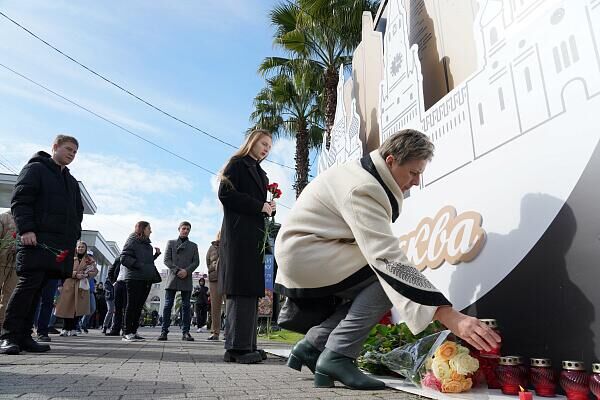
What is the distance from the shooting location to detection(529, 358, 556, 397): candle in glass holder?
1.88 metres

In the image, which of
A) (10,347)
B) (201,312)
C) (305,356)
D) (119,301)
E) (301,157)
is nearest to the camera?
(305,356)

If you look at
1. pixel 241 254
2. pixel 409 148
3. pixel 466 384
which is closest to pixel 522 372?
pixel 466 384

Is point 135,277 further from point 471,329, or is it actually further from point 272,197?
point 471,329

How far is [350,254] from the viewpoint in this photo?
7.21 ft

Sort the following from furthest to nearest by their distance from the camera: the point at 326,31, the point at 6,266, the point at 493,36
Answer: the point at 326,31
the point at 6,266
the point at 493,36

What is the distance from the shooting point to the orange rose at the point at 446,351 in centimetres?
200

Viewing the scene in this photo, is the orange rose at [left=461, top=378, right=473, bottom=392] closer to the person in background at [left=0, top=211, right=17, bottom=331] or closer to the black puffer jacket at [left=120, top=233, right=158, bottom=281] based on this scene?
the person in background at [left=0, top=211, right=17, bottom=331]

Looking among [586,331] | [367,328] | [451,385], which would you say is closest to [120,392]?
[367,328]

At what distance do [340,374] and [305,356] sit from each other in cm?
33

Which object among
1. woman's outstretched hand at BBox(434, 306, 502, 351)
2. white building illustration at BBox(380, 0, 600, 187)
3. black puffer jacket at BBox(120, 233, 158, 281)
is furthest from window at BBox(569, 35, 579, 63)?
black puffer jacket at BBox(120, 233, 158, 281)

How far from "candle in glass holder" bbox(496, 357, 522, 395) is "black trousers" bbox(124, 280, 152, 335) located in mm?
5051

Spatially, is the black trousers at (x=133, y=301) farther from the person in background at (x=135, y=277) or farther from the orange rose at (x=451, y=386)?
the orange rose at (x=451, y=386)

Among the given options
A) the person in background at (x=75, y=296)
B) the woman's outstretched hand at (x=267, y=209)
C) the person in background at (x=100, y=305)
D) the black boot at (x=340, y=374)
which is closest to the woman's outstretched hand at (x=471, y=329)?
the black boot at (x=340, y=374)

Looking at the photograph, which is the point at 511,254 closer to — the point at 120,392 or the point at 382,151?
the point at 382,151
